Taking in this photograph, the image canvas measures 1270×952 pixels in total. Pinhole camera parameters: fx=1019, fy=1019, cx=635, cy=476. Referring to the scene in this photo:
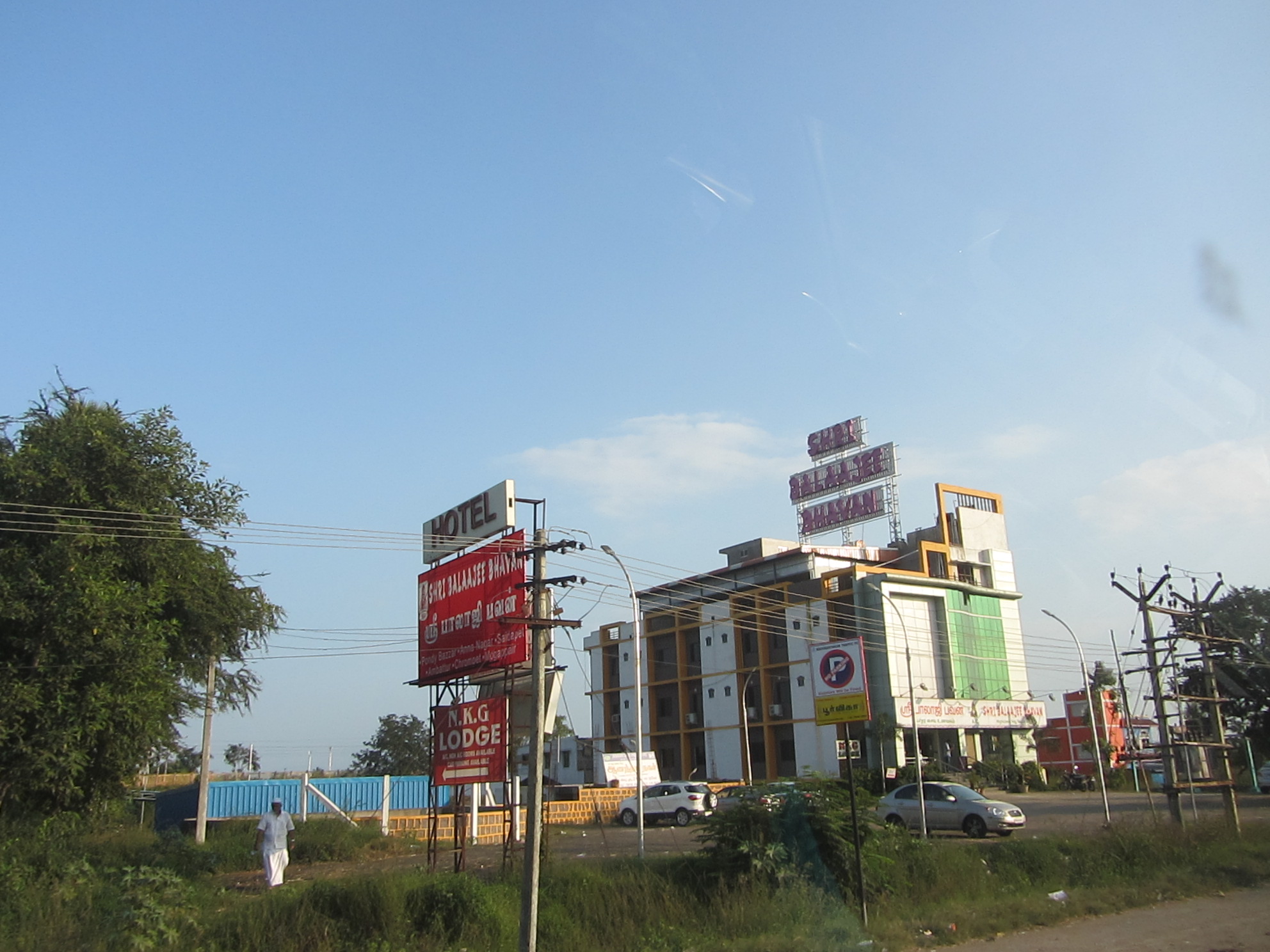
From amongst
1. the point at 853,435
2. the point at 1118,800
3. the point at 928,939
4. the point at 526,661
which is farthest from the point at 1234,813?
the point at 853,435

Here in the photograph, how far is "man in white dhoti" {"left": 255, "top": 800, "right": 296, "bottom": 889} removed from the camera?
17672mm

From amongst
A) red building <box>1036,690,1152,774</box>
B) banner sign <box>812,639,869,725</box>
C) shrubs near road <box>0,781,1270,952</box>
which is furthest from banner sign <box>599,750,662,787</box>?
red building <box>1036,690,1152,774</box>

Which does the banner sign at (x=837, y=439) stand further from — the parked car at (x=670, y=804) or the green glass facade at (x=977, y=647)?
the parked car at (x=670, y=804)

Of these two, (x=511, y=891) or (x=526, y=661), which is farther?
(x=526, y=661)

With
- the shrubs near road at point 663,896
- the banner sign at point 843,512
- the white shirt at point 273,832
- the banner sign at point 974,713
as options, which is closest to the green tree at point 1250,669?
the banner sign at point 974,713

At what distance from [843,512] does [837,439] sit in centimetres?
618

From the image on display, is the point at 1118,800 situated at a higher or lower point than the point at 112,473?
lower

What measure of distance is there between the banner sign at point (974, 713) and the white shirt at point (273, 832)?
1962 inches

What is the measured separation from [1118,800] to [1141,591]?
24.9m

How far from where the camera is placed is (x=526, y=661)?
18.1m

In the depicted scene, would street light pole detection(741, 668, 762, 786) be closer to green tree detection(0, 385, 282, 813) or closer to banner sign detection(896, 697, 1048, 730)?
banner sign detection(896, 697, 1048, 730)

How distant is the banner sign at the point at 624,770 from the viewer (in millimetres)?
45562

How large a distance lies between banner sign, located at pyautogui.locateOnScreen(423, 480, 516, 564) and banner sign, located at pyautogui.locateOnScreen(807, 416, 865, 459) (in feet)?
198

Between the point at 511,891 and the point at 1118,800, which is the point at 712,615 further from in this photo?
the point at 511,891
